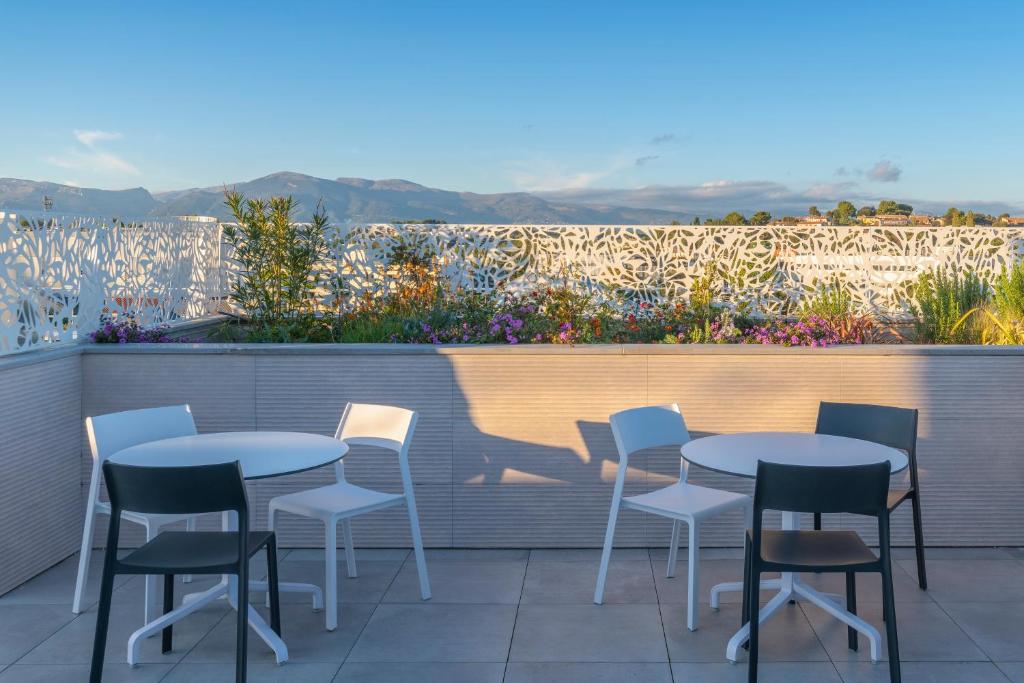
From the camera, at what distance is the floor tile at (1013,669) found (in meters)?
3.11

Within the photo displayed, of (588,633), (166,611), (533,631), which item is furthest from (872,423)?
(166,611)

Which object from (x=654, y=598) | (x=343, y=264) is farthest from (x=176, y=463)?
(x=343, y=264)

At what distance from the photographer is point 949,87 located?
1191 centimetres

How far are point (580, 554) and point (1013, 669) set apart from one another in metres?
2.16

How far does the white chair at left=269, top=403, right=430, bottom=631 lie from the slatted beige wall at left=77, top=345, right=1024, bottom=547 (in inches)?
22.9

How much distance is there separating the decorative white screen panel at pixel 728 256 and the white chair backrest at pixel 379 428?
23.8 ft

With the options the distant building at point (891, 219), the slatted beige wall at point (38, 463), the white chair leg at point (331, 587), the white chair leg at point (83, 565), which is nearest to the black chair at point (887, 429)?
the white chair leg at point (331, 587)

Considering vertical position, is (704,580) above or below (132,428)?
below

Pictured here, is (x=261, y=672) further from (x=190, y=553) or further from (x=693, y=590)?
(x=693, y=590)

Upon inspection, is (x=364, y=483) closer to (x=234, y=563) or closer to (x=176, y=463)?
(x=176, y=463)

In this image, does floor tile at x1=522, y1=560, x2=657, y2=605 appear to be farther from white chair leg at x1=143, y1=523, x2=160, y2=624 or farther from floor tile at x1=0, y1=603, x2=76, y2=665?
floor tile at x1=0, y1=603, x2=76, y2=665

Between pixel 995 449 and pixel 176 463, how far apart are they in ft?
14.0

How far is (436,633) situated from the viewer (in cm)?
358

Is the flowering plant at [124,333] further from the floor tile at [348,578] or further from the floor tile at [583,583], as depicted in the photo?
the floor tile at [583,583]
